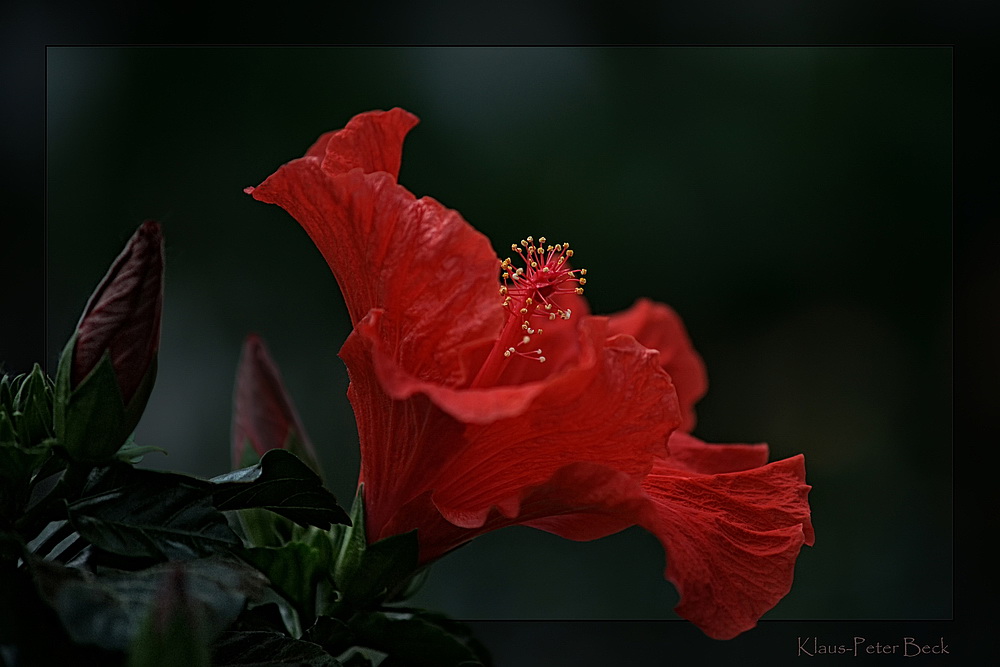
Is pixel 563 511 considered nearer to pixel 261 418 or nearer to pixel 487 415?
pixel 487 415

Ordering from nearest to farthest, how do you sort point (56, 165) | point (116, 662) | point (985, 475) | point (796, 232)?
point (116, 662) < point (985, 475) < point (56, 165) < point (796, 232)

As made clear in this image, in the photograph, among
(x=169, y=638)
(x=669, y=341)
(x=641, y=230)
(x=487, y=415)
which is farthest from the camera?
(x=641, y=230)

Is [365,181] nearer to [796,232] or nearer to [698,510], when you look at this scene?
[698,510]

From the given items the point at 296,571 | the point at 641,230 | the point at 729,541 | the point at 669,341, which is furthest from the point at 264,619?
the point at 641,230

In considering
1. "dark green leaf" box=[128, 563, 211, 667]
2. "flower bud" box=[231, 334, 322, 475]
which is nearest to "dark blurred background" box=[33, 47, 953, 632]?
"flower bud" box=[231, 334, 322, 475]

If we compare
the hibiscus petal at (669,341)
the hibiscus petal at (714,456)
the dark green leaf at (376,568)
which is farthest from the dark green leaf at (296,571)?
the hibiscus petal at (669,341)

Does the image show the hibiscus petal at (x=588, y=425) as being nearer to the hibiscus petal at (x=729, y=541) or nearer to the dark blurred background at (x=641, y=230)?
the hibiscus petal at (x=729, y=541)

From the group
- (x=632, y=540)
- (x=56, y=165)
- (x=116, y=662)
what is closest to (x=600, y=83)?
(x=632, y=540)

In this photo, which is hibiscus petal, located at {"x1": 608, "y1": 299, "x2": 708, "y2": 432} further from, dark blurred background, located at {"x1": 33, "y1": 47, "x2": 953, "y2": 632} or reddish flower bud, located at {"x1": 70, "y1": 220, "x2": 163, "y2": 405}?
dark blurred background, located at {"x1": 33, "y1": 47, "x2": 953, "y2": 632}
